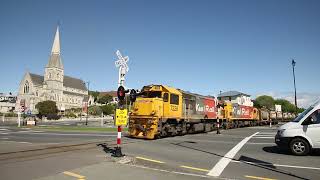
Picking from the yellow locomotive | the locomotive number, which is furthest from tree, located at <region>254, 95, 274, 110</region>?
the locomotive number

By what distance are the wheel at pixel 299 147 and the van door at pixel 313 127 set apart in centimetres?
32

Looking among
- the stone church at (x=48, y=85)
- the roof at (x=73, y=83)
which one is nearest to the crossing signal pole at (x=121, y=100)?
the stone church at (x=48, y=85)

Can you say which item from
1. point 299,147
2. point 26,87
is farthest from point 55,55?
point 299,147

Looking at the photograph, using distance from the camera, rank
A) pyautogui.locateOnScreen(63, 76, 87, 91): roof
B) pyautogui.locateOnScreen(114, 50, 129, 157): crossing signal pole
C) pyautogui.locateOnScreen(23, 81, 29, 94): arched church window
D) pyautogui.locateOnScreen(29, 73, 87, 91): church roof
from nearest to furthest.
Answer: pyautogui.locateOnScreen(114, 50, 129, 157): crossing signal pole < pyautogui.locateOnScreen(23, 81, 29, 94): arched church window < pyautogui.locateOnScreen(29, 73, 87, 91): church roof < pyautogui.locateOnScreen(63, 76, 87, 91): roof

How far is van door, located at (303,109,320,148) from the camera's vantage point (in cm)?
1237

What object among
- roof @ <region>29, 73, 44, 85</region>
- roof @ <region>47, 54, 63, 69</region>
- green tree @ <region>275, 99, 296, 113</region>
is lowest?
green tree @ <region>275, 99, 296, 113</region>

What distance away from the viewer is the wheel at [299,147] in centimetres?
1264

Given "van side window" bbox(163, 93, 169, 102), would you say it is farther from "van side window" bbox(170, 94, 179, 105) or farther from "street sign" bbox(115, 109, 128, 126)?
"street sign" bbox(115, 109, 128, 126)

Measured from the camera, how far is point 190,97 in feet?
87.6

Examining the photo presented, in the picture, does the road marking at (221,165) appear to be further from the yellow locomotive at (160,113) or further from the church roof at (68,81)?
the church roof at (68,81)

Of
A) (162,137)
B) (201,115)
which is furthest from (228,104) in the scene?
(162,137)

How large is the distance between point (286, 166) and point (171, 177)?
4.36 metres

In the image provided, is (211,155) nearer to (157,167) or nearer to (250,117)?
(157,167)

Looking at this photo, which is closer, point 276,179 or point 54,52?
point 276,179
